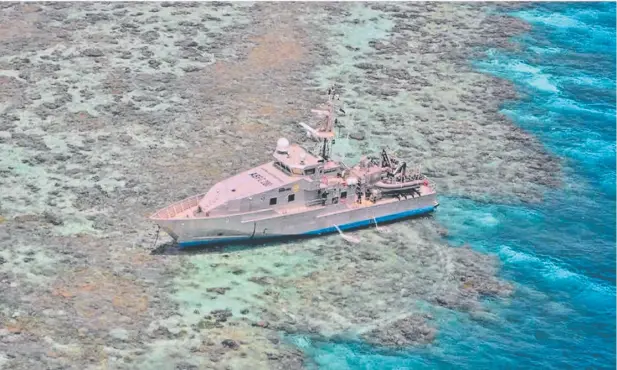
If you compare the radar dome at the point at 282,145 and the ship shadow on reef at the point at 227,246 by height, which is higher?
the radar dome at the point at 282,145

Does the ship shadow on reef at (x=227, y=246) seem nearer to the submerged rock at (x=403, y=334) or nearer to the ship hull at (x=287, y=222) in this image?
the ship hull at (x=287, y=222)

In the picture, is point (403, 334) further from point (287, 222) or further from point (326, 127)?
point (326, 127)

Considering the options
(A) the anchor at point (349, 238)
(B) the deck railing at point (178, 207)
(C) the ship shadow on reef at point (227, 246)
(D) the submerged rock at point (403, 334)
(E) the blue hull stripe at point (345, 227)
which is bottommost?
(D) the submerged rock at point (403, 334)

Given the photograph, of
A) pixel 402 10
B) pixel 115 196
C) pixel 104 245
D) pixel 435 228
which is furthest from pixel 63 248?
pixel 402 10

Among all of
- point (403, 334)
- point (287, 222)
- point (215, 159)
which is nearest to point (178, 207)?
point (287, 222)

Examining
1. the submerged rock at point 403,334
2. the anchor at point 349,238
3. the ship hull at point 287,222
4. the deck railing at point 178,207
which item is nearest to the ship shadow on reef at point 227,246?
the ship hull at point 287,222
